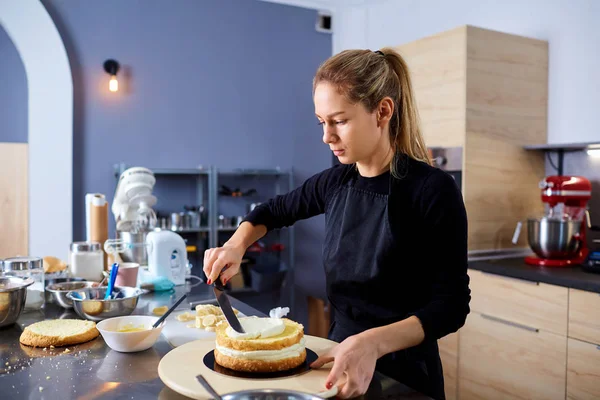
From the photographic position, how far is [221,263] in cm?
144

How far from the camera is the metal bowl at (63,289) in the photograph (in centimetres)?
172

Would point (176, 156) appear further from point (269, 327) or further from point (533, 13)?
point (269, 327)

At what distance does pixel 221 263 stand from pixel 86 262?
90 centimetres

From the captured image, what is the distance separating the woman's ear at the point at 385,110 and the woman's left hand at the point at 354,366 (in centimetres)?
59

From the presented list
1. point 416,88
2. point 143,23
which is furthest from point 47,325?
point 143,23

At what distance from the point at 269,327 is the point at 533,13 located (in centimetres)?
285

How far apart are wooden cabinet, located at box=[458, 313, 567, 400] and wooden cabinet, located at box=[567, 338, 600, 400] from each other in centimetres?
3

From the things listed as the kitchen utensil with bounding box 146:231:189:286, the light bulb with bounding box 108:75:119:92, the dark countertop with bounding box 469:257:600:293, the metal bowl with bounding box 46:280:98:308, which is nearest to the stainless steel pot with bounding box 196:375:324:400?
the metal bowl with bounding box 46:280:98:308

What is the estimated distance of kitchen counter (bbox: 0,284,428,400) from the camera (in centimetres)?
104

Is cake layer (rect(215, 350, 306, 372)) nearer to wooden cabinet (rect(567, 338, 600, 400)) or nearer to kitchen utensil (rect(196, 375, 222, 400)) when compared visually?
kitchen utensil (rect(196, 375, 222, 400))

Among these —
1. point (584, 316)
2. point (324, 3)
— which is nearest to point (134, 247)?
point (584, 316)

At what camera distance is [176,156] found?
174 inches

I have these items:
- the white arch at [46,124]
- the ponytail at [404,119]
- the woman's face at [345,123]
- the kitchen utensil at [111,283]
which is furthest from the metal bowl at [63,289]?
the white arch at [46,124]

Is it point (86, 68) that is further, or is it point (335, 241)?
point (86, 68)
